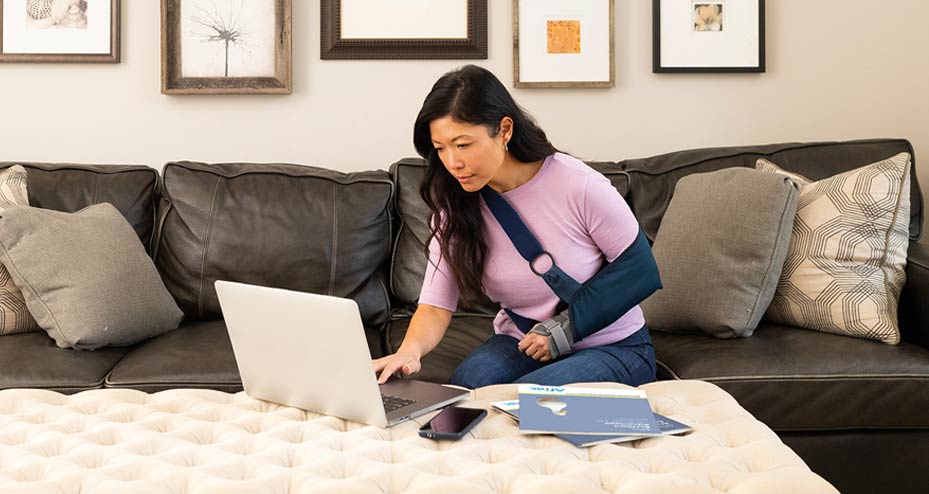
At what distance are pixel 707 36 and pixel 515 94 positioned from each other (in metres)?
0.68

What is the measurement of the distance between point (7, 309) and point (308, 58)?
4.10 ft

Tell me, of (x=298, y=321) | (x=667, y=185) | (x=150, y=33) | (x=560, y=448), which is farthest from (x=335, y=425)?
(x=150, y=33)

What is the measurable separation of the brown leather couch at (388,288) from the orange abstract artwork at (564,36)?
51 centimetres

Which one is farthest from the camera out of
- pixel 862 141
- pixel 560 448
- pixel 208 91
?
pixel 208 91

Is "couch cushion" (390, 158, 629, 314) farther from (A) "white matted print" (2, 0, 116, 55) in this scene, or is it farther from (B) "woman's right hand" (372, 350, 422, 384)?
(A) "white matted print" (2, 0, 116, 55)

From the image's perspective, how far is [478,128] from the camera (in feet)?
5.63

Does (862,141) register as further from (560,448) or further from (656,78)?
(560,448)

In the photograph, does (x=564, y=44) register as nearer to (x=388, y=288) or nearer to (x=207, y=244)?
(x=388, y=288)

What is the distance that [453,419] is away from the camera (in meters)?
1.29

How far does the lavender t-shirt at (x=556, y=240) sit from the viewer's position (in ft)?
5.91

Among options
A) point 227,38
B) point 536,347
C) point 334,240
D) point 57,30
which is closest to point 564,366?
point 536,347

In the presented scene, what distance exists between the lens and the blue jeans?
1.70 meters

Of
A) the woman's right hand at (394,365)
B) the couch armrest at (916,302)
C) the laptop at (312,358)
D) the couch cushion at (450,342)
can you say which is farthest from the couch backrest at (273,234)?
the couch armrest at (916,302)

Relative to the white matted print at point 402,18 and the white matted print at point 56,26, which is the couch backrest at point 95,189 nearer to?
the white matted print at point 56,26
